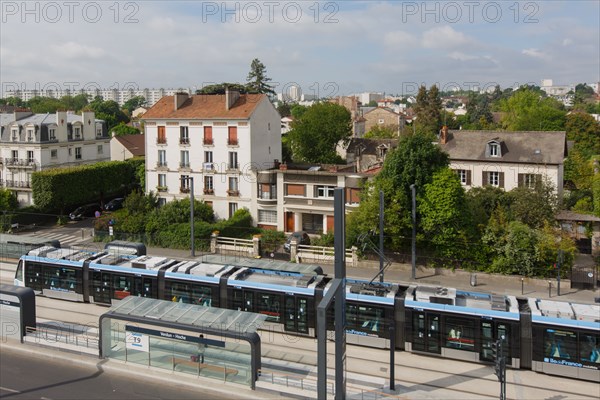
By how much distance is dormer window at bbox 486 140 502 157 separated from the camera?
1695 inches

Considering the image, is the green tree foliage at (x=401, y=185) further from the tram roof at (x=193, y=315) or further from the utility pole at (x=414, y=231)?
the tram roof at (x=193, y=315)

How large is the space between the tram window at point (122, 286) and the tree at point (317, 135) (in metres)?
36.5

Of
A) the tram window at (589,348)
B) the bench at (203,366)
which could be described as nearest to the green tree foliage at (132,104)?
the bench at (203,366)

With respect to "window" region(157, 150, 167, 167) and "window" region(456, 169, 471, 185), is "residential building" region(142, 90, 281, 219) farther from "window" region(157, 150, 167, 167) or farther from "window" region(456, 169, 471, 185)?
"window" region(456, 169, 471, 185)

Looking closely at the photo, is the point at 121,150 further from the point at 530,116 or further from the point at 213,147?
the point at 530,116

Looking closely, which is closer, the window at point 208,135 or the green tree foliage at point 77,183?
the window at point 208,135

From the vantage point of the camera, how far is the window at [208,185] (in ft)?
143

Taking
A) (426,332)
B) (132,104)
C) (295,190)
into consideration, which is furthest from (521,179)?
(132,104)

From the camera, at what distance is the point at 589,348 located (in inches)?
717

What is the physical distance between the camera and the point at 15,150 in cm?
4953

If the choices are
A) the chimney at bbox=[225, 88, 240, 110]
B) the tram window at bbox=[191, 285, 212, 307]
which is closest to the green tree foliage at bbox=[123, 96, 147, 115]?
the chimney at bbox=[225, 88, 240, 110]

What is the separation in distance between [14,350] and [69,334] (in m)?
1.99

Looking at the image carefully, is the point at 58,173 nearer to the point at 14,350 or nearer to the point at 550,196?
the point at 14,350

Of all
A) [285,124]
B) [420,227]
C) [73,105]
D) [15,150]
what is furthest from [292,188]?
[73,105]
